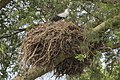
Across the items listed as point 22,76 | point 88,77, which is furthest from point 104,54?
point 22,76

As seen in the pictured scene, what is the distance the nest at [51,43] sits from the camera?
16.6 feet

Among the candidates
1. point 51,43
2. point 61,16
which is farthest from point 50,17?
point 51,43

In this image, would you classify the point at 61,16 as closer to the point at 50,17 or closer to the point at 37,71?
the point at 50,17

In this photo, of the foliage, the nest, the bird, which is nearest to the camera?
the nest

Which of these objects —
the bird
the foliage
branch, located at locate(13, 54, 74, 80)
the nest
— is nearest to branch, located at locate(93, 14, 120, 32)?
the foliage

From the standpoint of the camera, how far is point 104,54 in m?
5.67

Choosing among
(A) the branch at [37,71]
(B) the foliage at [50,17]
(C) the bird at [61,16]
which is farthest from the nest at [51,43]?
(C) the bird at [61,16]

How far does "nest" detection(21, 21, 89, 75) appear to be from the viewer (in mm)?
5070

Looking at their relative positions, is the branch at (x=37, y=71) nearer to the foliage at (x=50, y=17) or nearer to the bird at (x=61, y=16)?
the foliage at (x=50, y=17)

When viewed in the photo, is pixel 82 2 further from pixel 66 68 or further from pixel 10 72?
pixel 10 72

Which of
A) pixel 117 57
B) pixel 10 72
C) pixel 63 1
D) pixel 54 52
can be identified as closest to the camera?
pixel 54 52

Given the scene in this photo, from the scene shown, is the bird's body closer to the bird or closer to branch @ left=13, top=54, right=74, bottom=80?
the bird

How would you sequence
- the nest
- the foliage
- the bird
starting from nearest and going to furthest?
the nest < the foliage < the bird

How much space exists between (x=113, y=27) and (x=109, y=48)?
0.27 meters
